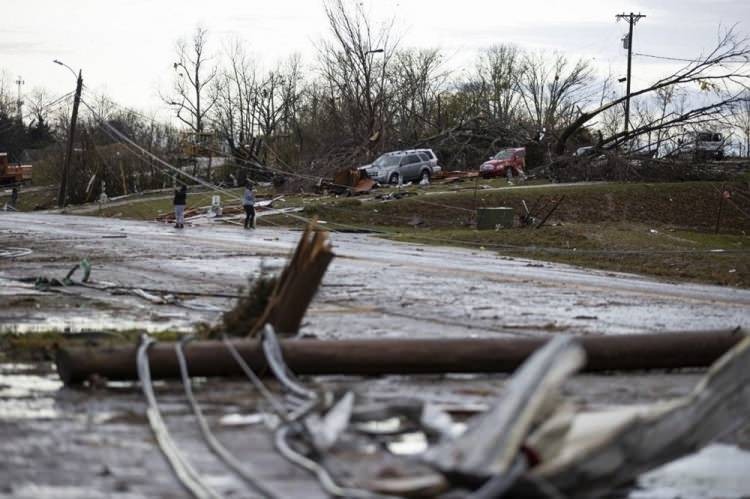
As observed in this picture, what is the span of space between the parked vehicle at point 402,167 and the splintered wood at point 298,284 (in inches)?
1799

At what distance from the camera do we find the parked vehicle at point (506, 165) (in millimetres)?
57594

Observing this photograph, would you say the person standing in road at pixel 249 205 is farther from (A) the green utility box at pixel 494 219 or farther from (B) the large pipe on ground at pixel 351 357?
(B) the large pipe on ground at pixel 351 357

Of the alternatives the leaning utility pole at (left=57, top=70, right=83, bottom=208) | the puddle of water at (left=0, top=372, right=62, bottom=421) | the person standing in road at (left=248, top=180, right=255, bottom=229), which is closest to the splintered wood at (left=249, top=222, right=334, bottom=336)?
the puddle of water at (left=0, top=372, right=62, bottom=421)

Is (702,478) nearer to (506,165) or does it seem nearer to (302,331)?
(302,331)

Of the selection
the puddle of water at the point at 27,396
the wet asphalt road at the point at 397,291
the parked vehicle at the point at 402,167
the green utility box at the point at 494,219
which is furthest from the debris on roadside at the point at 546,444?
the parked vehicle at the point at 402,167

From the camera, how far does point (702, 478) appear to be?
6414mm

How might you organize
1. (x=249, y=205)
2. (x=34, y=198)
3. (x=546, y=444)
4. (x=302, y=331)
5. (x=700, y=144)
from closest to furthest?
(x=546, y=444), (x=302, y=331), (x=249, y=205), (x=700, y=144), (x=34, y=198)

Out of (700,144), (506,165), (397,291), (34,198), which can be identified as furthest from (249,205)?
(34,198)

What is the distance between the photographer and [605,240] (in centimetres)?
3584

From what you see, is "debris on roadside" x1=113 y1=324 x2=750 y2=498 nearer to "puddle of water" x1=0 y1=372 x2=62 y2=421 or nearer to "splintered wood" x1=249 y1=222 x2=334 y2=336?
"puddle of water" x1=0 y1=372 x2=62 y2=421

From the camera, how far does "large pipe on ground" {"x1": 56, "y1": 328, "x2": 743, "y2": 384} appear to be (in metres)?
8.94

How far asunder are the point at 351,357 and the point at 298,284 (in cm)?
152

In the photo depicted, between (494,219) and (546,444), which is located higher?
(546,444)

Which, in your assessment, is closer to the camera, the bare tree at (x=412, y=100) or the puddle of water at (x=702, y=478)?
the puddle of water at (x=702, y=478)
